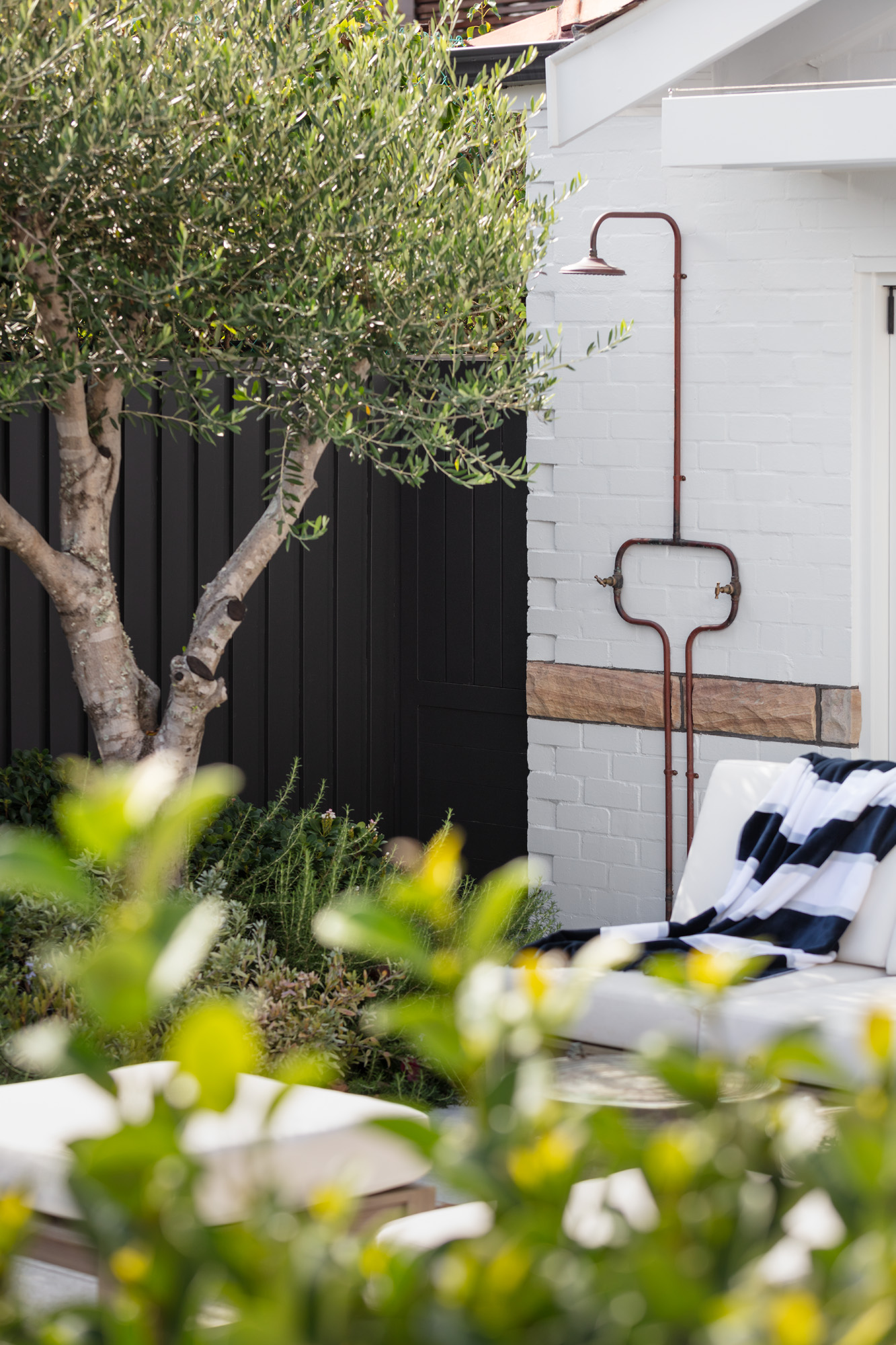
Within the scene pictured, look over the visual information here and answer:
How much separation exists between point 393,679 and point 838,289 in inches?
86.3

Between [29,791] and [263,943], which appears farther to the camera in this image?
[29,791]

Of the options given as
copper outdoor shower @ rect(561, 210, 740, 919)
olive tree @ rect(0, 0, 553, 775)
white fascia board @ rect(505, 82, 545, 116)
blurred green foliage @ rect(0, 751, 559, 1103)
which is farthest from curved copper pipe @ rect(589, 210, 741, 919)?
olive tree @ rect(0, 0, 553, 775)

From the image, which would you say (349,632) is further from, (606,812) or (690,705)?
(690,705)

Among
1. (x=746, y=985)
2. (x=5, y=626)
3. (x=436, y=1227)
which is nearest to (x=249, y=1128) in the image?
(x=436, y=1227)

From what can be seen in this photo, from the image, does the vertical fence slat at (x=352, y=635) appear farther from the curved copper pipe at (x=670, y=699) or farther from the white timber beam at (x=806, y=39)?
the white timber beam at (x=806, y=39)

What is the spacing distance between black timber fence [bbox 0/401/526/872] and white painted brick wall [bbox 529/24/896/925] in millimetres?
230

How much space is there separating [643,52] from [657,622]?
184 centimetres

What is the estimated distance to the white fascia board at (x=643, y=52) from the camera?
4.39m

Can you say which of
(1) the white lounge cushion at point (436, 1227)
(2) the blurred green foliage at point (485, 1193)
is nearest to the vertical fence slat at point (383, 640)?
(1) the white lounge cushion at point (436, 1227)

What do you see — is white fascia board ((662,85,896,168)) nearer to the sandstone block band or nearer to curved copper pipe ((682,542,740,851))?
curved copper pipe ((682,542,740,851))

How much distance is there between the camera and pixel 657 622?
17.5 ft

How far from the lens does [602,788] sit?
217 inches

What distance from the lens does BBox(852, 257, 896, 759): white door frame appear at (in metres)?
4.91

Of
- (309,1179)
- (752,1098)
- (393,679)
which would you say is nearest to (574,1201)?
(752,1098)
